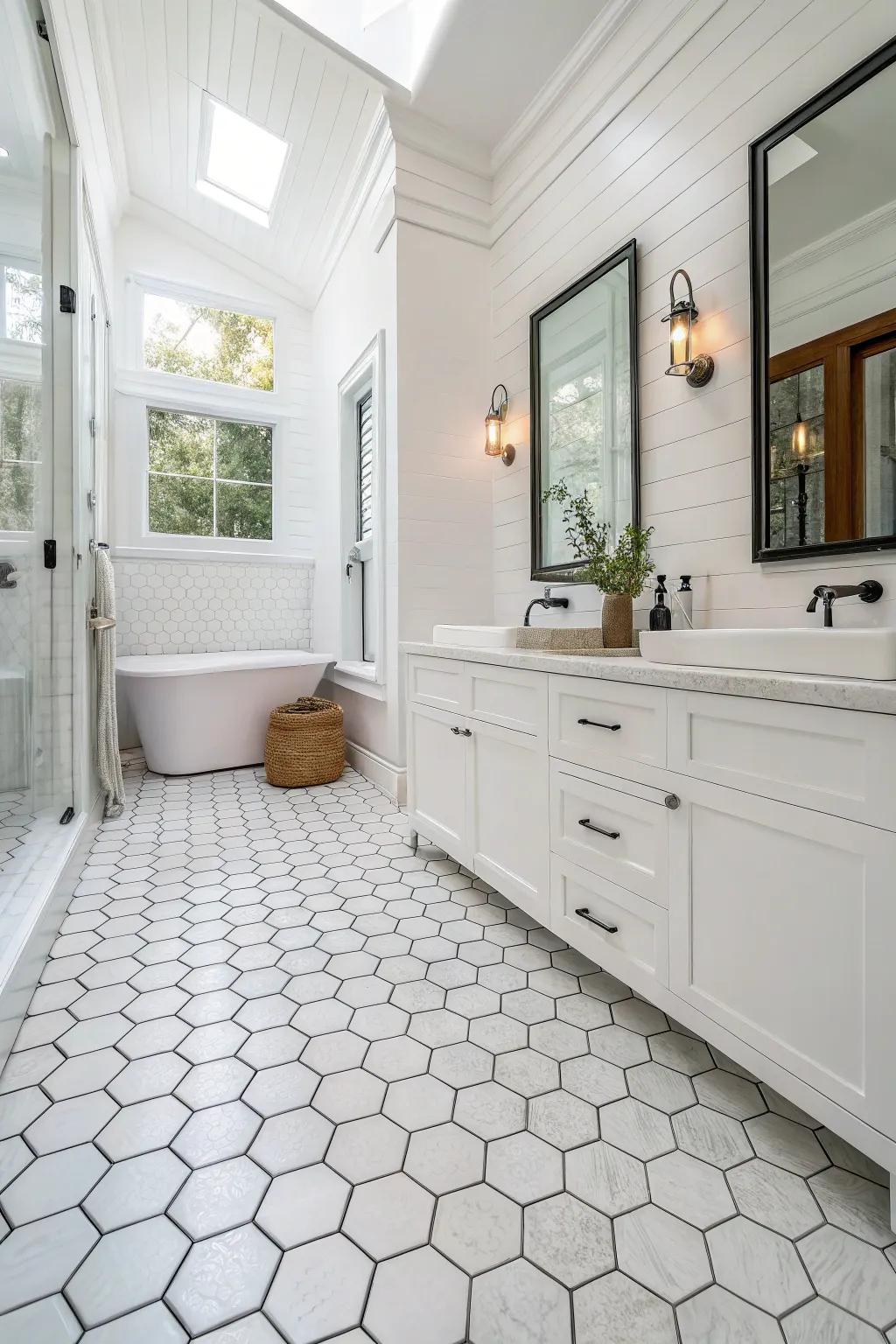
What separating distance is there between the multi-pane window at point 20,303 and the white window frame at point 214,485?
204 cm

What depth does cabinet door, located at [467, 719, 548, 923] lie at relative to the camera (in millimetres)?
1639

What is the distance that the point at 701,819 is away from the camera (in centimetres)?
117

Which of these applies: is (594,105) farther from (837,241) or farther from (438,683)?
(438,683)

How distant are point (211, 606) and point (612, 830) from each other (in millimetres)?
3432

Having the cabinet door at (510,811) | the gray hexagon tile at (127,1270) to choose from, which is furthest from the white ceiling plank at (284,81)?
the gray hexagon tile at (127,1270)

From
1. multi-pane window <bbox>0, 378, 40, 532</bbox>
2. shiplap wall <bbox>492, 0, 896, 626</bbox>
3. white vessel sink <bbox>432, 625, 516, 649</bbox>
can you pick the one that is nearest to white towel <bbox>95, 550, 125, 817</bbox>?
multi-pane window <bbox>0, 378, 40, 532</bbox>

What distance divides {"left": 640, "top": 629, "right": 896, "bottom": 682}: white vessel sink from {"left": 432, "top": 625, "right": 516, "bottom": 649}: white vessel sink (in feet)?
2.01

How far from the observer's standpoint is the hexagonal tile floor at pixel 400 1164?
825mm

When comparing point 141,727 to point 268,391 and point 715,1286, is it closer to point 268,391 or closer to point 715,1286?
point 268,391

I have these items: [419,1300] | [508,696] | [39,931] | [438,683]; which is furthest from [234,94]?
[419,1300]

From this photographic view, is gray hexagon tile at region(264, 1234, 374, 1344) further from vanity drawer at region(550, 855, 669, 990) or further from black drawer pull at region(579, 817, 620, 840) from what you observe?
black drawer pull at region(579, 817, 620, 840)

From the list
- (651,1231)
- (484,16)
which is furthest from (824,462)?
(484,16)

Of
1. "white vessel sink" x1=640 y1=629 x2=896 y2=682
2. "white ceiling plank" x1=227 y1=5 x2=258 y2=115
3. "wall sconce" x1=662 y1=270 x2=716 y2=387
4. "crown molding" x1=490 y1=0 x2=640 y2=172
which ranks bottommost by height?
"white vessel sink" x1=640 y1=629 x2=896 y2=682

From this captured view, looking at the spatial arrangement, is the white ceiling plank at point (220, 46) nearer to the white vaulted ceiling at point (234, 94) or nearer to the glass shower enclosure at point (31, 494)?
the white vaulted ceiling at point (234, 94)
